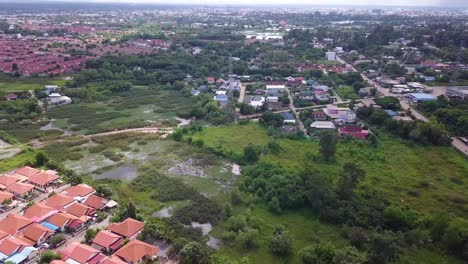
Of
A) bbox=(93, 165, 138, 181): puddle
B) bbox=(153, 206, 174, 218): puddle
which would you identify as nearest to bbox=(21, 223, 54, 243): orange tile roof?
bbox=(153, 206, 174, 218): puddle

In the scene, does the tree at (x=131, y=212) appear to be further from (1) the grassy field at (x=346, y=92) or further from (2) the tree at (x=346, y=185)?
(1) the grassy field at (x=346, y=92)

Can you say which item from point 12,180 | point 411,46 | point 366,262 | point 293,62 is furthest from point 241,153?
point 411,46

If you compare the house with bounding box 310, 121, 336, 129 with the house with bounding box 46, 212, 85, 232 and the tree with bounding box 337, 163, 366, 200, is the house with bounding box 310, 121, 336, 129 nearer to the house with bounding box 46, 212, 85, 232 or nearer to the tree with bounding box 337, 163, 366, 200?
the tree with bounding box 337, 163, 366, 200

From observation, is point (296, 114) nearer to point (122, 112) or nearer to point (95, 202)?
point (122, 112)

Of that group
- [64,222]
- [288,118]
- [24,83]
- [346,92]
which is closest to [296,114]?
[288,118]

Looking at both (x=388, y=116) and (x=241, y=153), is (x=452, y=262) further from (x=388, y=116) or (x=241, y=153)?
(x=388, y=116)

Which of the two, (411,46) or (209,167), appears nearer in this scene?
(209,167)
